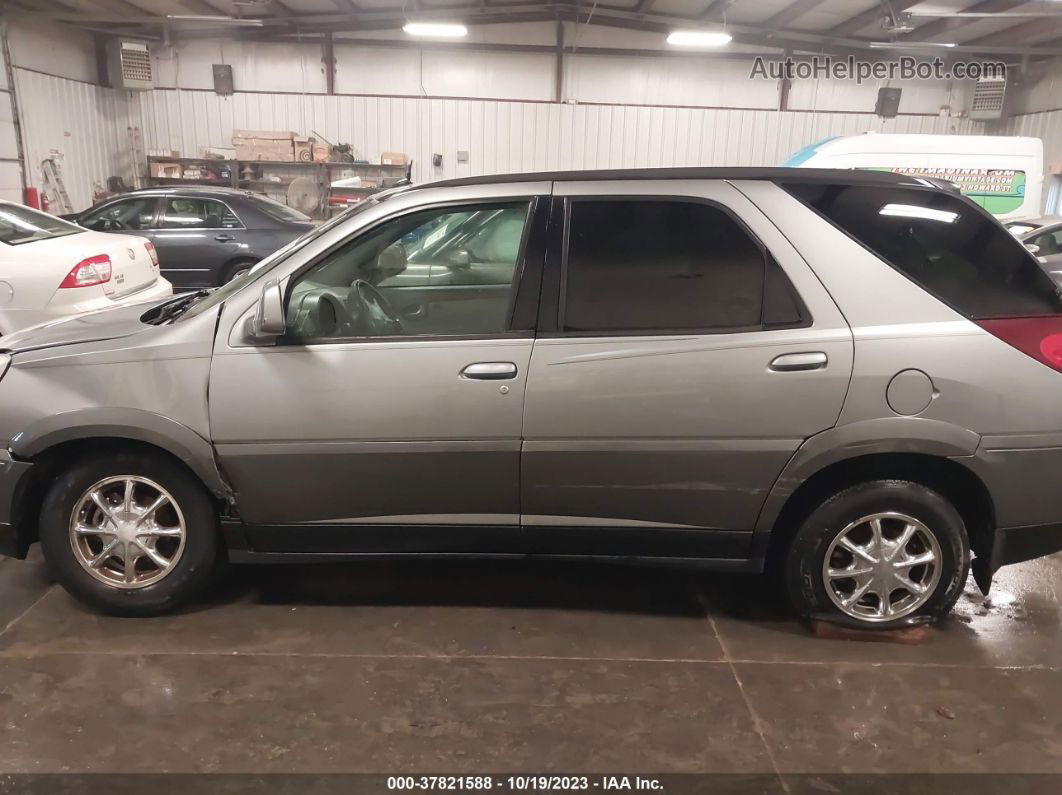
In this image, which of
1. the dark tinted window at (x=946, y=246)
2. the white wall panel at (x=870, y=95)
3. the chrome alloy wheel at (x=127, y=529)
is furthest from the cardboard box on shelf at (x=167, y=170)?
the dark tinted window at (x=946, y=246)

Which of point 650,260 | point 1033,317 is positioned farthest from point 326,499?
point 1033,317

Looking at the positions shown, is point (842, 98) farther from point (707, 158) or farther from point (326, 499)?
point (326, 499)

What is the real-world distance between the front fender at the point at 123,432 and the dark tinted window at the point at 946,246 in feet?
7.95

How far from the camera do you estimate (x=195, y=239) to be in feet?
30.8

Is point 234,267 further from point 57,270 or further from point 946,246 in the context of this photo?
point 946,246

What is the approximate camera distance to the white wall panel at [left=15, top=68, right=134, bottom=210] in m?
11.5

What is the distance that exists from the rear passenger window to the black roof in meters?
0.14

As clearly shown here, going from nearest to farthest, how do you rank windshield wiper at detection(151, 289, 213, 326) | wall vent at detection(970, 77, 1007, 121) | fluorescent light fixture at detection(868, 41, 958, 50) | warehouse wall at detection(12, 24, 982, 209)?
windshield wiper at detection(151, 289, 213, 326) → fluorescent light fixture at detection(868, 41, 958, 50) → warehouse wall at detection(12, 24, 982, 209) → wall vent at detection(970, 77, 1007, 121)

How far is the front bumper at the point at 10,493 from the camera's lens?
287 cm

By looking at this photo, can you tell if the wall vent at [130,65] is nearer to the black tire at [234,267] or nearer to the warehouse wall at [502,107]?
the warehouse wall at [502,107]

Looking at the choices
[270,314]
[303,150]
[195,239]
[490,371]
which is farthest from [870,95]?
[270,314]

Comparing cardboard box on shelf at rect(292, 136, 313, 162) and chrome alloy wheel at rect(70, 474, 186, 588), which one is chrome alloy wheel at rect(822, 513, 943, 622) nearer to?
chrome alloy wheel at rect(70, 474, 186, 588)

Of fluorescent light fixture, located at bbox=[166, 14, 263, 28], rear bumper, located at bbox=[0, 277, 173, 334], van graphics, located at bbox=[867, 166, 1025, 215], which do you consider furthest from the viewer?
fluorescent light fixture, located at bbox=[166, 14, 263, 28]

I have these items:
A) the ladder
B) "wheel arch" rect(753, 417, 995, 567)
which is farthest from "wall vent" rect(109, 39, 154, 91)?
"wheel arch" rect(753, 417, 995, 567)
